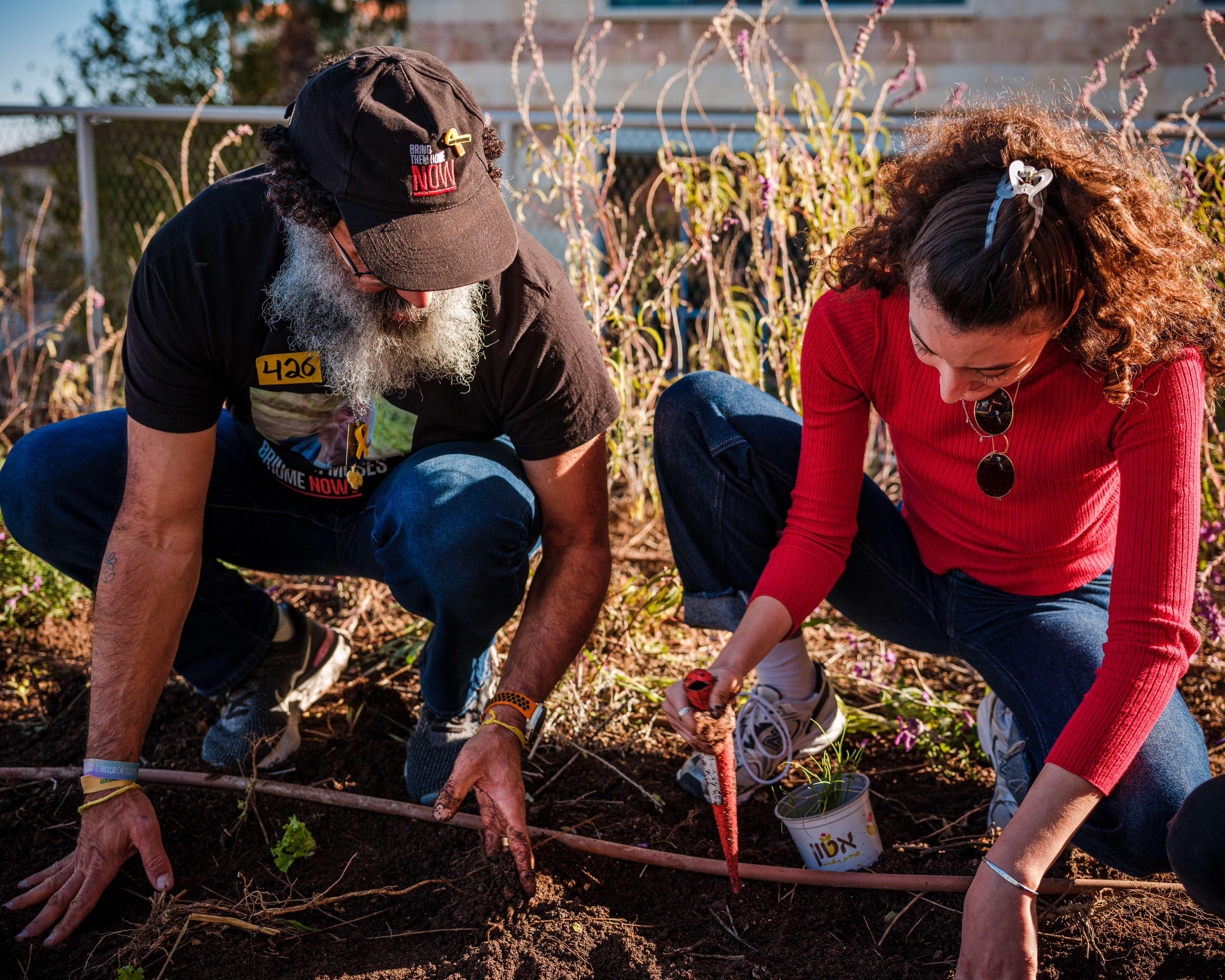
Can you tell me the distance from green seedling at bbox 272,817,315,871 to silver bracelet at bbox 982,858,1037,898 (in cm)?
120

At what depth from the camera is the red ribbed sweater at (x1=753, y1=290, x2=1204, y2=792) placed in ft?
4.45

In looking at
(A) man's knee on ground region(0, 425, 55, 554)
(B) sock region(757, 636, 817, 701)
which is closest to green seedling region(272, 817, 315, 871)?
(A) man's knee on ground region(0, 425, 55, 554)

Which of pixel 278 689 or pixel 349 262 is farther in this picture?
pixel 278 689

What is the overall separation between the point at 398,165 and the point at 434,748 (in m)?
1.17

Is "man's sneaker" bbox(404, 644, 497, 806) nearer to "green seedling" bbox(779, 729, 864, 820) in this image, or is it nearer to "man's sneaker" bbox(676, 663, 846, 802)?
"man's sneaker" bbox(676, 663, 846, 802)

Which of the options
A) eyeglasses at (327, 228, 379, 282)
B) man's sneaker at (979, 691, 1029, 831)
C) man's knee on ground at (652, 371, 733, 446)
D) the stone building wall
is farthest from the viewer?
the stone building wall

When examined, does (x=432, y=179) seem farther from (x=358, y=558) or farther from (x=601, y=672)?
(x=601, y=672)

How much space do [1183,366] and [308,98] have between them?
1.53m

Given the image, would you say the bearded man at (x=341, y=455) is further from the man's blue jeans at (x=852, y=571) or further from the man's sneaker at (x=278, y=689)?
the man's blue jeans at (x=852, y=571)

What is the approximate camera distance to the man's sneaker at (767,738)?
1.89m

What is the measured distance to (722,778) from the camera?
1.50m

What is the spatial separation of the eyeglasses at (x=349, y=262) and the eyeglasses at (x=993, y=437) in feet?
3.64

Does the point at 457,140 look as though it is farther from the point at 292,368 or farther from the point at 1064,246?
the point at 1064,246

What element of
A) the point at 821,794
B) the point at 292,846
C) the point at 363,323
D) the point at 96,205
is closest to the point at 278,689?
the point at 292,846
